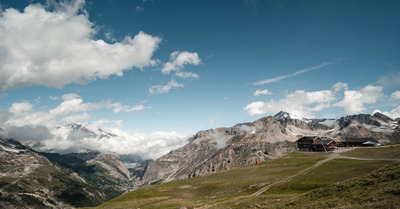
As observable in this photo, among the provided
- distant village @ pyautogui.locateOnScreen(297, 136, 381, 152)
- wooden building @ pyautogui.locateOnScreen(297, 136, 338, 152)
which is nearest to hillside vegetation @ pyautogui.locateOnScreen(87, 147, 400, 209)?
wooden building @ pyautogui.locateOnScreen(297, 136, 338, 152)

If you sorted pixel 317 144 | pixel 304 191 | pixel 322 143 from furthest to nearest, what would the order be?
pixel 317 144 → pixel 322 143 → pixel 304 191

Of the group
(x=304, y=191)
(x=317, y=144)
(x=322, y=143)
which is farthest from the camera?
(x=317, y=144)

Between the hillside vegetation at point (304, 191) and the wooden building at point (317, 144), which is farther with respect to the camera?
the wooden building at point (317, 144)

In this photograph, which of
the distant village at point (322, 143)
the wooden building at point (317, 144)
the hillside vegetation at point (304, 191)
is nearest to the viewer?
the hillside vegetation at point (304, 191)

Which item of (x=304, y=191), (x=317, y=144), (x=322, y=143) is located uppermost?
(x=322, y=143)

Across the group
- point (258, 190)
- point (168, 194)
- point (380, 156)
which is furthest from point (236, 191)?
point (380, 156)

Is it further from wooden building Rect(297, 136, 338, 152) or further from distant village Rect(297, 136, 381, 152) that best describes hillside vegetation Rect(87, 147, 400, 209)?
distant village Rect(297, 136, 381, 152)

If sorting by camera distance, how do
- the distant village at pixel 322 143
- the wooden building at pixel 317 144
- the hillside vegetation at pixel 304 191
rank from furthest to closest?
the distant village at pixel 322 143
the wooden building at pixel 317 144
the hillside vegetation at pixel 304 191

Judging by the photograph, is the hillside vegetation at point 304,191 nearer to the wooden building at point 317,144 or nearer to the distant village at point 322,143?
the wooden building at point 317,144

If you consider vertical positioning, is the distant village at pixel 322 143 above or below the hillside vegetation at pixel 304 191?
above

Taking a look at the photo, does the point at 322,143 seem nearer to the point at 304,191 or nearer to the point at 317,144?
the point at 317,144

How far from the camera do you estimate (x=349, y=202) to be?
26.4m

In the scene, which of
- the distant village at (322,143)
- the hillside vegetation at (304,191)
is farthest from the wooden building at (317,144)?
the hillside vegetation at (304,191)

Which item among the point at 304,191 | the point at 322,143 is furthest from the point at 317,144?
the point at 304,191
